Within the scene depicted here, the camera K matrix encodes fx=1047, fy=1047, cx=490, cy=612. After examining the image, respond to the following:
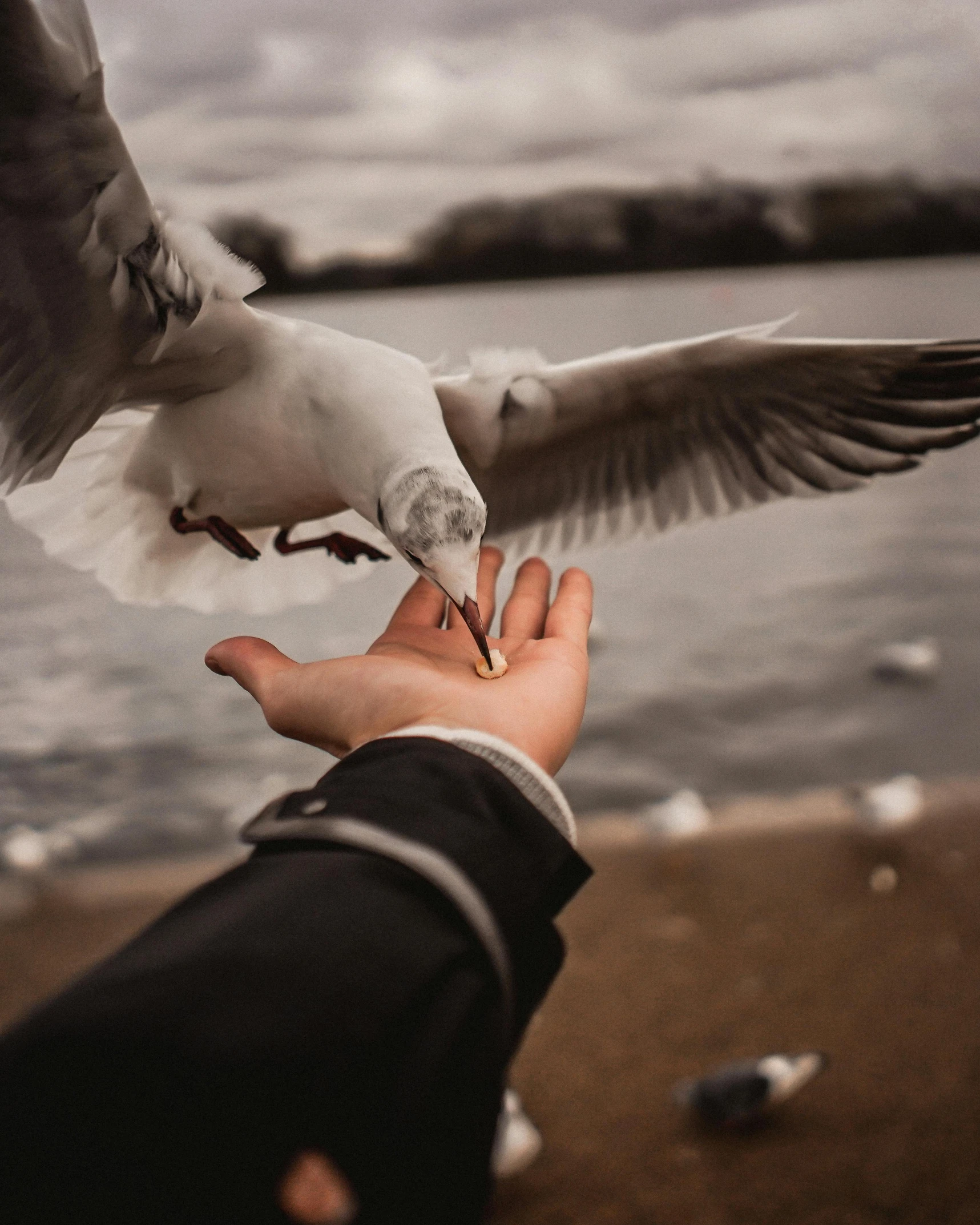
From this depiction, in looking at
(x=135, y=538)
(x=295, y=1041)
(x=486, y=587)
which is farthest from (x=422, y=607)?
(x=295, y=1041)

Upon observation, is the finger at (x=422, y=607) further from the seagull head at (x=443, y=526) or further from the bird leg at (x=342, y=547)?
the seagull head at (x=443, y=526)

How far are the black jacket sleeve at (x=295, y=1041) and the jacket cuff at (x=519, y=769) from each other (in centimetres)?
7

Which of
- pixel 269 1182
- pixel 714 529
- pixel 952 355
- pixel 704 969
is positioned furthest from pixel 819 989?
pixel 714 529

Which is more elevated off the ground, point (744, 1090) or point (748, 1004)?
point (744, 1090)

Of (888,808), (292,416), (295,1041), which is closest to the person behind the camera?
(295,1041)

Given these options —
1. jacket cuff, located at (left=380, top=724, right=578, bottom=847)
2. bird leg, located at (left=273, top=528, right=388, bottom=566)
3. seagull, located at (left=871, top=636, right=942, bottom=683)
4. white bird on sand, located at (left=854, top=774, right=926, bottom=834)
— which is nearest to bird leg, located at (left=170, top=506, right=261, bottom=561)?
bird leg, located at (left=273, top=528, right=388, bottom=566)

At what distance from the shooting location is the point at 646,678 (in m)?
4.20

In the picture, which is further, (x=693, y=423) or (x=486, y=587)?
(x=693, y=423)

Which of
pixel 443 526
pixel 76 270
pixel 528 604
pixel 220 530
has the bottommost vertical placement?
pixel 528 604

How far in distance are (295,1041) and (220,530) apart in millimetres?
1034

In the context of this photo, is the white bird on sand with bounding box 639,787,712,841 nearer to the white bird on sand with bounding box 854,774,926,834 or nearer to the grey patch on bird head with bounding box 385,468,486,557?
the white bird on sand with bounding box 854,774,926,834

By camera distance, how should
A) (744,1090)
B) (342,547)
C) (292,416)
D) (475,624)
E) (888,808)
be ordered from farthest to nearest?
(888,808)
(744,1090)
(342,547)
(292,416)
(475,624)

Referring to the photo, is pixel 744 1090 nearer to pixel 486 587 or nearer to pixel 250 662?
pixel 486 587

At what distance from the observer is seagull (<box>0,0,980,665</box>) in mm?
984
